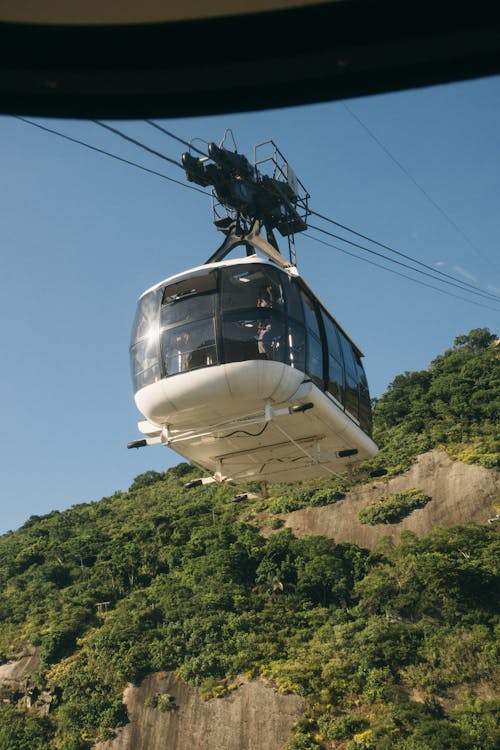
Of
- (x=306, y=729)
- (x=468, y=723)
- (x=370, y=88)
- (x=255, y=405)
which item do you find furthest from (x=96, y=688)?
(x=370, y=88)

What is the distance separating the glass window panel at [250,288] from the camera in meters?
11.4

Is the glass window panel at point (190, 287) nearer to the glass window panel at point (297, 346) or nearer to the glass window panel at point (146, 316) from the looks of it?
the glass window panel at point (146, 316)

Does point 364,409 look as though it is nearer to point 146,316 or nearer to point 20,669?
point 146,316

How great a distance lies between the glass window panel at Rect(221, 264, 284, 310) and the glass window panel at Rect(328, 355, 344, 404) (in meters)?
2.03

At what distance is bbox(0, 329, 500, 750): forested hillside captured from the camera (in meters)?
29.8

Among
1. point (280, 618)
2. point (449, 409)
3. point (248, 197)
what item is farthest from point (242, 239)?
point (449, 409)

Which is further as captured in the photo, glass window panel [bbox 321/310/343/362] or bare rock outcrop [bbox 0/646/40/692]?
bare rock outcrop [bbox 0/646/40/692]

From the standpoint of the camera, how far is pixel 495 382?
58094mm

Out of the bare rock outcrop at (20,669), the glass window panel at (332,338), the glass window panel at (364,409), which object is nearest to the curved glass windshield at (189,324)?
the glass window panel at (332,338)

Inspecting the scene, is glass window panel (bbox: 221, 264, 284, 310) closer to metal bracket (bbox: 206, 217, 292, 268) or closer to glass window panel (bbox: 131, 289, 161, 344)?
glass window panel (bbox: 131, 289, 161, 344)

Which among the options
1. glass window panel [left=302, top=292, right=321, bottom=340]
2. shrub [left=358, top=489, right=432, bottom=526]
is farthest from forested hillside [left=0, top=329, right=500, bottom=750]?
glass window panel [left=302, top=292, right=321, bottom=340]

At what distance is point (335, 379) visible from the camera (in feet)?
43.8

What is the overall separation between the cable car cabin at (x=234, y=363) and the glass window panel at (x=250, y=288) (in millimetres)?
15

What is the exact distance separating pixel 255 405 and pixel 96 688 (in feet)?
95.0
